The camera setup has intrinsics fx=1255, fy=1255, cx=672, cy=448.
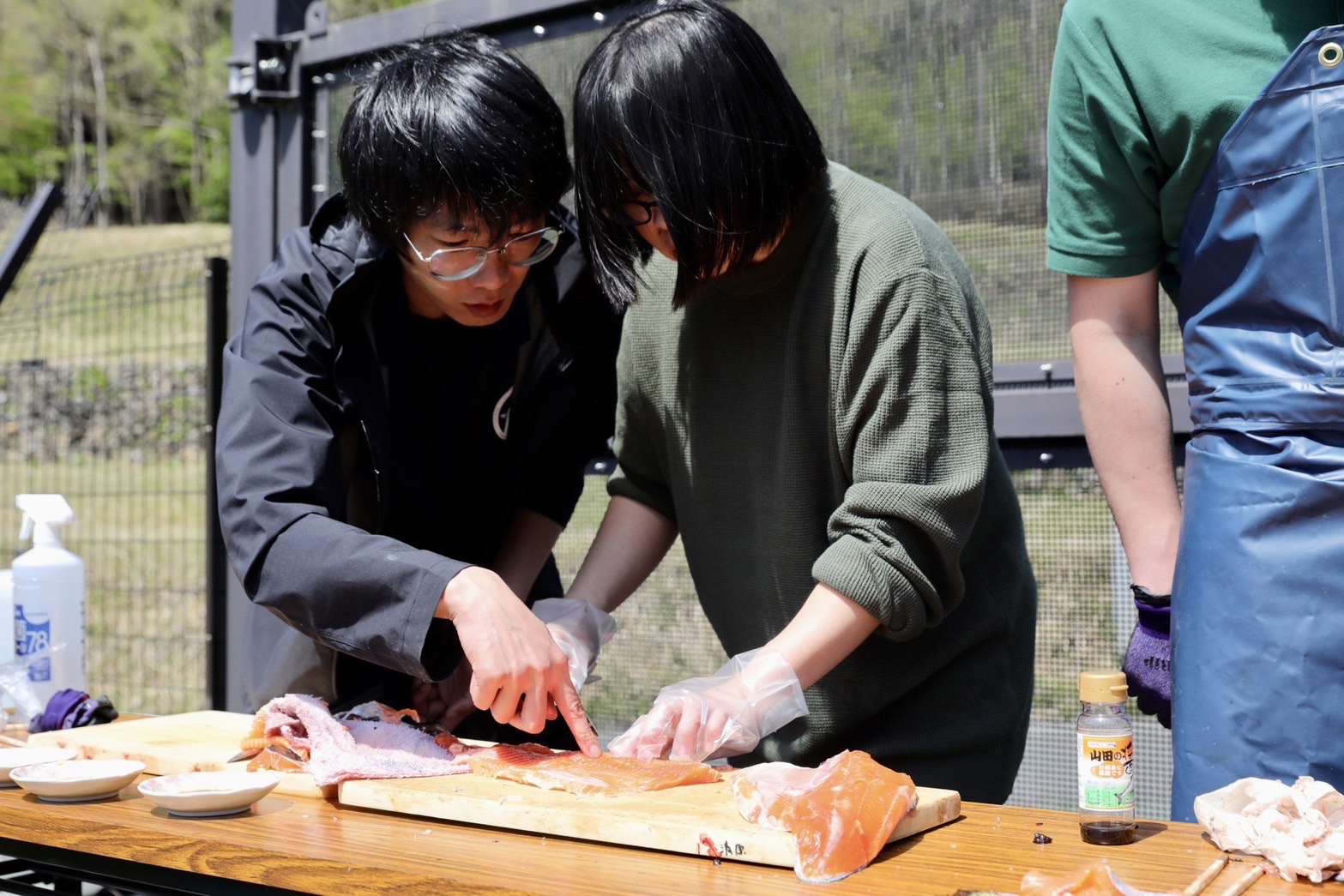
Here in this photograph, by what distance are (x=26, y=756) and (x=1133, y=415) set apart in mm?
1817

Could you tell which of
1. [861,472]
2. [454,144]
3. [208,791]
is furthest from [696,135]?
[208,791]

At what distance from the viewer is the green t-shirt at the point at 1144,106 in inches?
67.4

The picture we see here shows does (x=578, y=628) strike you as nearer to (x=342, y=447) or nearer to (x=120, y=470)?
(x=342, y=447)

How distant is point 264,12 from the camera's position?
3.76 meters

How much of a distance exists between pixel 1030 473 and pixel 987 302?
40 centimetres

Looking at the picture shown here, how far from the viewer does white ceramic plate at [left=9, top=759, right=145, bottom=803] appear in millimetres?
1778

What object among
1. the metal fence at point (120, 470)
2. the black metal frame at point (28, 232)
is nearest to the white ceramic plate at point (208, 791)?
the black metal frame at point (28, 232)

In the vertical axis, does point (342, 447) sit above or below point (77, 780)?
above

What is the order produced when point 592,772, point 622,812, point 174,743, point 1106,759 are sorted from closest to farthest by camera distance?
point 1106,759, point 622,812, point 592,772, point 174,743

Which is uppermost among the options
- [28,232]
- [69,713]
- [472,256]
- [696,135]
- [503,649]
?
[28,232]

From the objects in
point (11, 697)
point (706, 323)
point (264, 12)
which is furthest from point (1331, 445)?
point (264, 12)

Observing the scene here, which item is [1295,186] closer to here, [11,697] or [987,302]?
[987,302]

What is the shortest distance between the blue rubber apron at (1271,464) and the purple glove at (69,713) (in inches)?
76.4

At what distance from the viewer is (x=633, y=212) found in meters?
2.01
